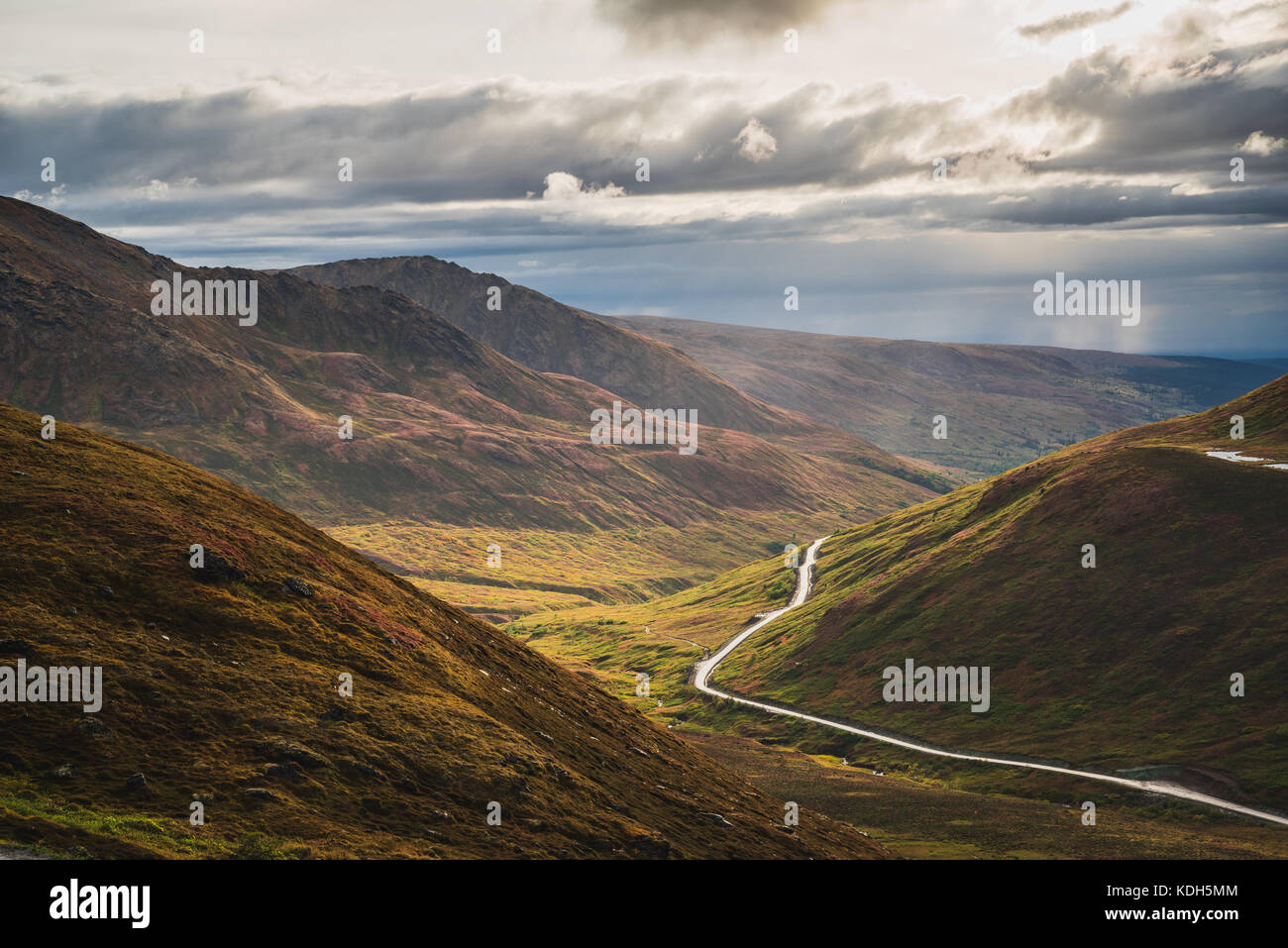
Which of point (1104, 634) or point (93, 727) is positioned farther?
point (1104, 634)

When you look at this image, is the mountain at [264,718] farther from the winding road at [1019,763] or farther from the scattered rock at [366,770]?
the winding road at [1019,763]

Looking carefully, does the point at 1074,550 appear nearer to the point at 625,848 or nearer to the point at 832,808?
the point at 832,808

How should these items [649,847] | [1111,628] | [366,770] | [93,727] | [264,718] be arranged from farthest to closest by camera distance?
[1111,628] → [649,847] → [264,718] → [366,770] → [93,727]

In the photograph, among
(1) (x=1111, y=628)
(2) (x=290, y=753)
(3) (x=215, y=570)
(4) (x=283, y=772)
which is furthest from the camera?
(1) (x=1111, y=628)

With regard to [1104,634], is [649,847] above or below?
below

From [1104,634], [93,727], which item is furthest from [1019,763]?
[93,727]

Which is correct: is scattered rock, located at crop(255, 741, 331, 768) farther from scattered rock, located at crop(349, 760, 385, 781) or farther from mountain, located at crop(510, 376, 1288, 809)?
mountain, located at crop(510, 376, 1288, 809)

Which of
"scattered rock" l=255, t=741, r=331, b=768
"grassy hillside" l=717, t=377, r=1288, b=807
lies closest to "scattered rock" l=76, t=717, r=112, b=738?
"scattered rock" l=255, t=741, r=331, b=768

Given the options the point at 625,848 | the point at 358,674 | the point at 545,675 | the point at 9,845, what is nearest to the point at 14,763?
the point at 9,845

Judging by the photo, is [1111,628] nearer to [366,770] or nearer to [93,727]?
[366,770]
